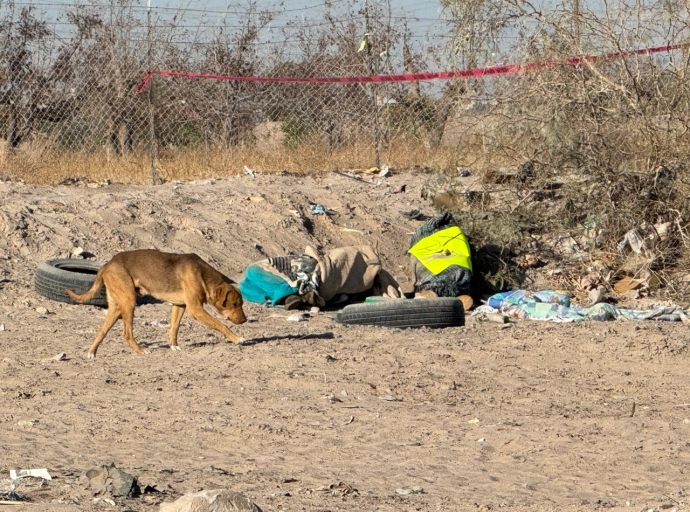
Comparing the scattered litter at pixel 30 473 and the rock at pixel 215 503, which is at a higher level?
the rock at pixel 215 503

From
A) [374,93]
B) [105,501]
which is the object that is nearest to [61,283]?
[105,501]

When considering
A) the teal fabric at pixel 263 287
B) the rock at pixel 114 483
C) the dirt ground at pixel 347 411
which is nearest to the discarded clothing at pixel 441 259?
the dirt ground at pixel 347 411

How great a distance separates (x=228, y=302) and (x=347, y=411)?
1.96 metres

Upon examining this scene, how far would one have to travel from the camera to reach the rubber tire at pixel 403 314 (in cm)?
909

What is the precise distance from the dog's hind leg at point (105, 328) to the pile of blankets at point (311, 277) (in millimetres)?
2739

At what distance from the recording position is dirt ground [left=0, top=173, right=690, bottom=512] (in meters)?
4.76

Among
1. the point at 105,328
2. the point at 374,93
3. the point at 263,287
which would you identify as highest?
the point at 374,93

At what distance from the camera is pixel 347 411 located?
6.28 m

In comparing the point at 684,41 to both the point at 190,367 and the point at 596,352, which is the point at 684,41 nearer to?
the point at 596,352

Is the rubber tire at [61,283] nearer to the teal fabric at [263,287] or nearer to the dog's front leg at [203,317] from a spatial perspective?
the teal fabric at [263,287]

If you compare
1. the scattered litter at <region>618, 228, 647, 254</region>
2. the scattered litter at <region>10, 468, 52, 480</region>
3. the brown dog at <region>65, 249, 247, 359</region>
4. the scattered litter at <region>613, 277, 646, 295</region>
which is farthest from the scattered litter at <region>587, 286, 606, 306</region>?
the scattered litter at <region>10, 468, 52, 480</region>

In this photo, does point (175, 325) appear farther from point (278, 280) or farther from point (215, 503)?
point (215, 503)

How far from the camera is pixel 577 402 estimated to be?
6.76 meters

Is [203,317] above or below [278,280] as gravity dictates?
above
